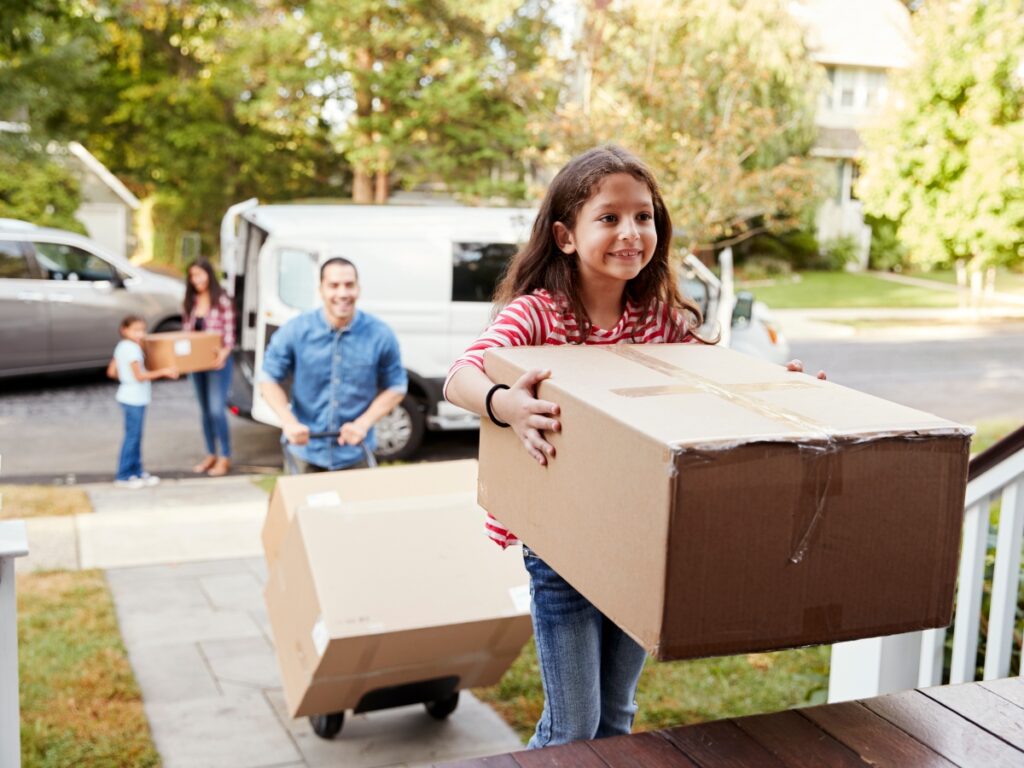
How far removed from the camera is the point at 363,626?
3.46m

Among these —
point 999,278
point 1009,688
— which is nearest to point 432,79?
point 999,278

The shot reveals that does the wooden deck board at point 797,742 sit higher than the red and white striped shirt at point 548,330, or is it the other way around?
the red and white striped shirt at point 548,330

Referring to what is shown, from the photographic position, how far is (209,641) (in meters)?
5.29

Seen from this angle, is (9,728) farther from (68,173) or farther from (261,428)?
(68,173)

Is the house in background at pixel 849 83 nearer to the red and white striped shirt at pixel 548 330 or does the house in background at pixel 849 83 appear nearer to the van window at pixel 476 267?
the van window at pixel 476 267

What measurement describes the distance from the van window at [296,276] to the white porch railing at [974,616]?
6.39 metres

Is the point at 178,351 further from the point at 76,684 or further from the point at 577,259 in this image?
the point at 577,259

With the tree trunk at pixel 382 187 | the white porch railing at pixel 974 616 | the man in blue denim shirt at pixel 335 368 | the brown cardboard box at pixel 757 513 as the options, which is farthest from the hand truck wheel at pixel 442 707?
the tree trunk at pixel 382 187

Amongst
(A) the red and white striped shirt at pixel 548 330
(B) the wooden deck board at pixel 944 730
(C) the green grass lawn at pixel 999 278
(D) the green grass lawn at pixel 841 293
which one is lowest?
(D) the green grass lawn at pixel 841 293

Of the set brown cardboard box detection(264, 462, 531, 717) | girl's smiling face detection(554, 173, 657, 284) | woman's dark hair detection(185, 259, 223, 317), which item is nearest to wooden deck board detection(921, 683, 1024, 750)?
girl's smiling face detection(554, 173, 657, 284)

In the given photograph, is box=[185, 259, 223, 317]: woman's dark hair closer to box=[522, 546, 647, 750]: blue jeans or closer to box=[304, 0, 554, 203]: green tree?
box=[522, 546, 647, 750]: blue jeans

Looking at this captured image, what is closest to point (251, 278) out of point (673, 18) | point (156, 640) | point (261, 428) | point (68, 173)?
point (261, 428)

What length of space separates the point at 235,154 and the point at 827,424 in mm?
25706

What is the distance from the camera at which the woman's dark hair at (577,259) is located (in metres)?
2.43
